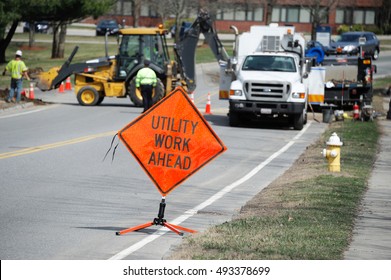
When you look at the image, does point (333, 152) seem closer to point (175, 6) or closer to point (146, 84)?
point (146, 84)

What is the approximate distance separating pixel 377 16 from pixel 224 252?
81.4 metres

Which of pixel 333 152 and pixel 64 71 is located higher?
pixel 333 152

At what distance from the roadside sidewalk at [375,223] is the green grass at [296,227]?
129 millimetres

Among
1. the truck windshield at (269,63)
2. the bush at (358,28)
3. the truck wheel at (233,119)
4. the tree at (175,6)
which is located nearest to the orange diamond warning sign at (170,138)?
the truck wheel at (233,119)

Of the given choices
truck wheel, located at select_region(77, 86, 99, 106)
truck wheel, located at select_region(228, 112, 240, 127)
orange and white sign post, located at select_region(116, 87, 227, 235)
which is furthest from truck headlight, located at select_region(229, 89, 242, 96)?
orange and white sign post, located at select_region(116, 87, 227, 235)

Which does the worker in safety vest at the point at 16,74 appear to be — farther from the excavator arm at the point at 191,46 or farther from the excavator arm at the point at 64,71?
the excavator arm at the point at 191,46

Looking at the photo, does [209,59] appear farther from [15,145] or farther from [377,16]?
[15,145]

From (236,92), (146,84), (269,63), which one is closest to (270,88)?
(236,92)

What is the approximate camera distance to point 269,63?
2961 cm

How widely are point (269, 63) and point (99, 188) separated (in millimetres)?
14888

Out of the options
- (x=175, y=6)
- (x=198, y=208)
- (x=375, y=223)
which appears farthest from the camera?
(x=175, y=6)

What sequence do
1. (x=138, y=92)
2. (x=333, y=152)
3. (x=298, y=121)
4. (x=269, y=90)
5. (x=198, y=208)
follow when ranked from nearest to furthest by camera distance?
(x=198, y=208)
(x=333, y=152)
(x=269, y=90)
(x=298, y=121)
(x=138, y=92)

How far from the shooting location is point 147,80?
28719 millimetres

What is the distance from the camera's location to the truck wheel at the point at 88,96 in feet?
115
